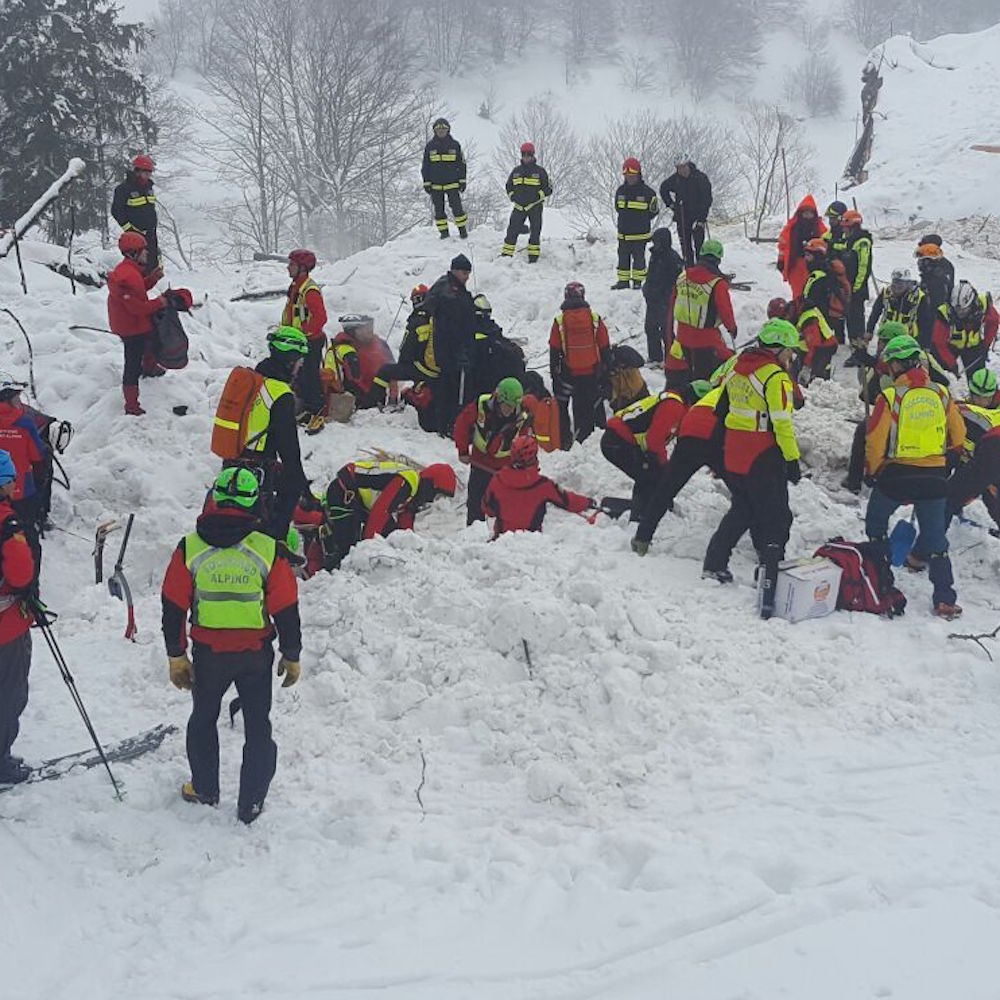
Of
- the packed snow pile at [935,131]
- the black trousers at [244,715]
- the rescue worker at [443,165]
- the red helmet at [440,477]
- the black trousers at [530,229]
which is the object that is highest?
the packed snow pile at [935,131]

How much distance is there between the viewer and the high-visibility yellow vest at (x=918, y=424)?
6.11 m

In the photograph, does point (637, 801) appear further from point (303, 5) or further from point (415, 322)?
point (303, 5)

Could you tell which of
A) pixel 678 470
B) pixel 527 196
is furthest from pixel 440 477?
pixel 527 196

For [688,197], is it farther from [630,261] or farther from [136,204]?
[136,204]

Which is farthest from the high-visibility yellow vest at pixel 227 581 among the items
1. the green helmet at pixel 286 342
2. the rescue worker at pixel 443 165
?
the rescue worker at pixel 443 165

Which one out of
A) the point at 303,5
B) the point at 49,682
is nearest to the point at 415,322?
the point at 49,682

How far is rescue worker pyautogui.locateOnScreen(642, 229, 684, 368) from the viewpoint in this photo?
10305 mm

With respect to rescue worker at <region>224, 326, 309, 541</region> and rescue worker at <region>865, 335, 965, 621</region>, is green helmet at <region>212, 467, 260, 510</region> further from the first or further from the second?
rescue worker at <region>865, 335, 965, 621</region>

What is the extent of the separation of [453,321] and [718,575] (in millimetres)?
3971

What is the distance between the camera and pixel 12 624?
458 centimetres

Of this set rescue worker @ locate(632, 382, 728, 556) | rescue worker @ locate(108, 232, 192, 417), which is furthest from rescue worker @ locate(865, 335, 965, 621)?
rescue worker @ locate(108, 232, 192, 417)

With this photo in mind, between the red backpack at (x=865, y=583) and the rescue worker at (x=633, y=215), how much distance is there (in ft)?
22.5

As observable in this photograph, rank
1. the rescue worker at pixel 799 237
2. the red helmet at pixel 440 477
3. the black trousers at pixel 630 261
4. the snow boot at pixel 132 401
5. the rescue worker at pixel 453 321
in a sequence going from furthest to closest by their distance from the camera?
the black trousers at pixel 630 261
the rescue worker at pixel 799 237
the snow boot at pixel 132 401
the rescue worker at pixel 453 321
the red helmet at pixel 440 477

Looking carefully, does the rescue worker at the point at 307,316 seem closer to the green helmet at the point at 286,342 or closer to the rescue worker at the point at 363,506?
the rescue worker at the point at 363,506
